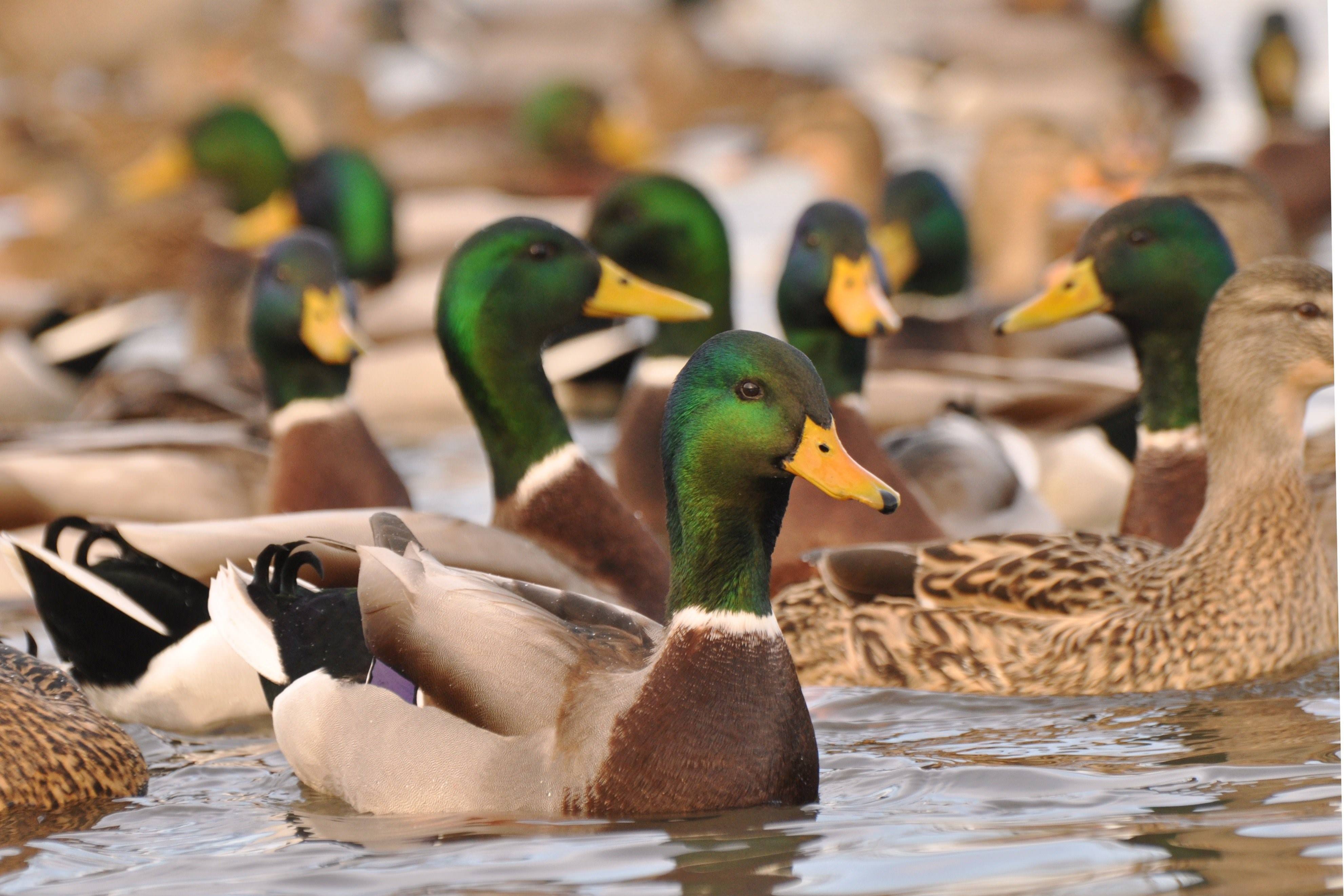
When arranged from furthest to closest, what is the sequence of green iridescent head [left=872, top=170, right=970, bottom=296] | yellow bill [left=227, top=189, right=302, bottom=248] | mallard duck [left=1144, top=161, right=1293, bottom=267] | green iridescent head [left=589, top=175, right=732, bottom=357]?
1. yellow bill [left=227, top=189, right=302, bottom=248]
2. green iridescent head [left=872, top=170, right=970, bottom=296]
3. mallard duck [left=1144, top=161, right=1293, bottom=267]
4. green iridescent head [left=589, top=175, right=732, bottom=357]

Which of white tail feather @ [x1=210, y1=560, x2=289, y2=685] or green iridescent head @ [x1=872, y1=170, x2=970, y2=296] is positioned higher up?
green iridescent head @ [x1=872, y1=170, x2=970, y2=296]

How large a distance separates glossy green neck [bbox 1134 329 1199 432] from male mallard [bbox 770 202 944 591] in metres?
0.70

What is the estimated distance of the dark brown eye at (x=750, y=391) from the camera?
174 inches

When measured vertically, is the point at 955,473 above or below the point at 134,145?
below

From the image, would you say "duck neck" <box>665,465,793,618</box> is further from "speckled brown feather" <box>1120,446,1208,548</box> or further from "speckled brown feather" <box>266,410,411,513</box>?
"speckled brown feather" <box>266,410,411,513</box>

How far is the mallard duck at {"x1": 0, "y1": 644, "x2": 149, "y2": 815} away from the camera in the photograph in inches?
185

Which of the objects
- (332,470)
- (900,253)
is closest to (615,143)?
(900,253)

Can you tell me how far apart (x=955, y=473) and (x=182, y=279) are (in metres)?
8.37

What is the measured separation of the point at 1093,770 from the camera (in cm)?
476

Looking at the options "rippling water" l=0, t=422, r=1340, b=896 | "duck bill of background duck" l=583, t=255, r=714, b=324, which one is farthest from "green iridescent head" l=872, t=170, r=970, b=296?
"rippling water" l=0, t=422, r=1340, b=896

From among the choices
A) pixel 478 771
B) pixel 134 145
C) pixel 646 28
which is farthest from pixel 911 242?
pixel 646 28

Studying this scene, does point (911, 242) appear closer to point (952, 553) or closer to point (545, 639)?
point (952, 553)

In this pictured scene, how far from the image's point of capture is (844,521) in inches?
257

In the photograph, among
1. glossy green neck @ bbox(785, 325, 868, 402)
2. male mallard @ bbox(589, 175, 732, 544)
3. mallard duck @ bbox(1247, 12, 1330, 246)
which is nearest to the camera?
glossy green neck @ bbox(785, 325, 868, 402)
